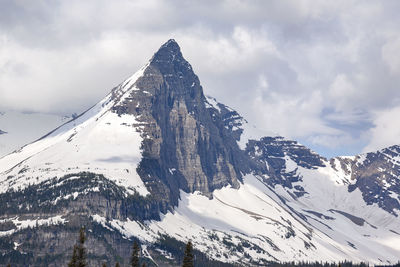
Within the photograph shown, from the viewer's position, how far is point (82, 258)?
100m

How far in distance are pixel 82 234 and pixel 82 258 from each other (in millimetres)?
4139

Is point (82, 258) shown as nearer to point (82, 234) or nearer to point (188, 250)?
point (82, 234)

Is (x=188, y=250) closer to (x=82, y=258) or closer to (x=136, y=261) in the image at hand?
(x=136, y=261)

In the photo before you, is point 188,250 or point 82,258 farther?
point 188,250

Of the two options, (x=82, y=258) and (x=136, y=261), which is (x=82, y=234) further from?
(x=136, y=261)

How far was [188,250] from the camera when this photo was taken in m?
115

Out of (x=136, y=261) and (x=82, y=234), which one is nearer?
(x=82, y=234)

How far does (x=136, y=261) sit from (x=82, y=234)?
19839 mm

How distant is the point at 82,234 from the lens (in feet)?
326

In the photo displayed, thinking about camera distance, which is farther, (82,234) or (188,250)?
(188,250)

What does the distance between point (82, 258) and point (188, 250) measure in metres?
22.6

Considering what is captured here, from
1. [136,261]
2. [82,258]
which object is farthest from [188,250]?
[82,258]

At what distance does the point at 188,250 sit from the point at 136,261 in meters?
10.5

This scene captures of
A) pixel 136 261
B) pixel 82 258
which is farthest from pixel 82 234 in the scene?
pixel 136 261
